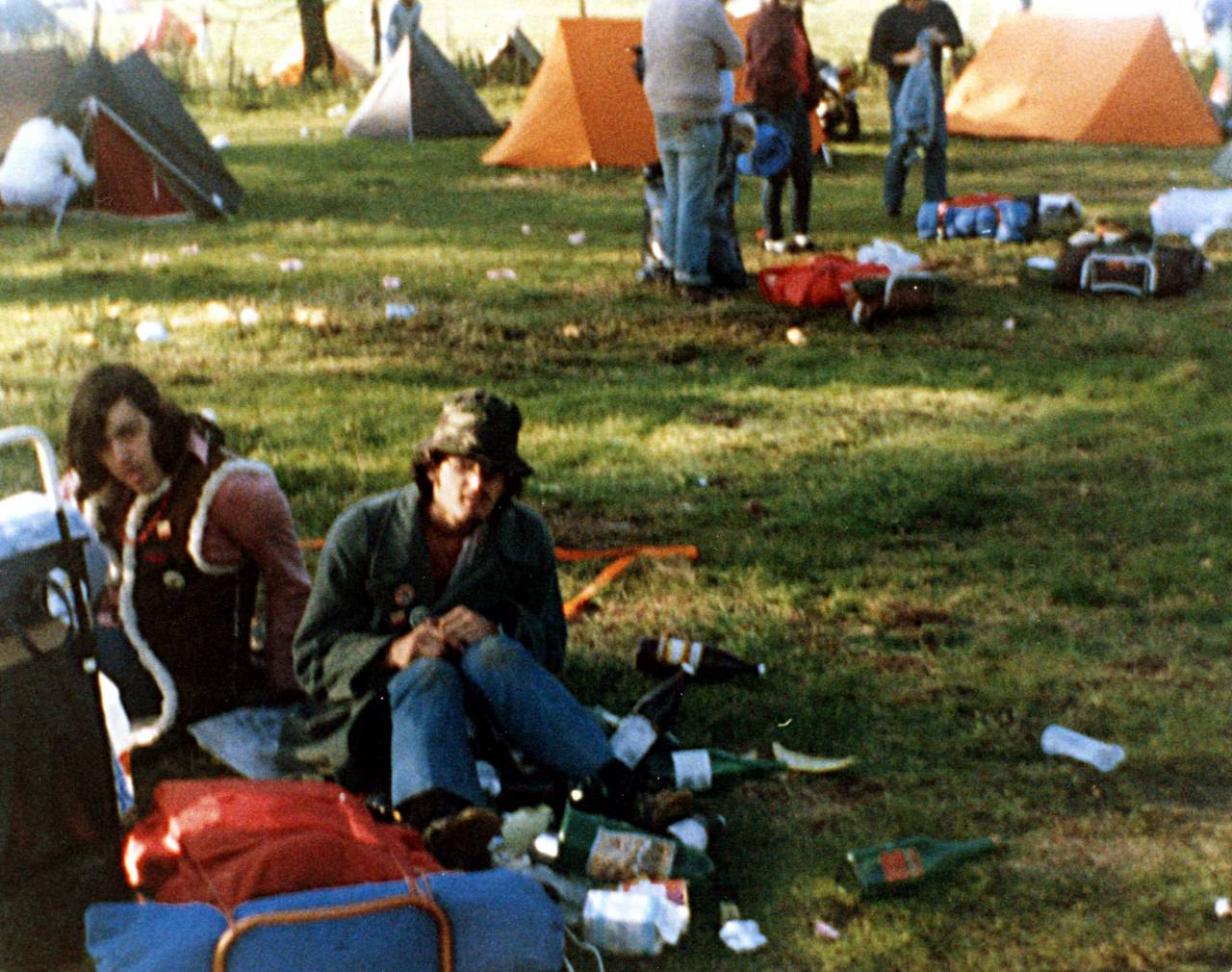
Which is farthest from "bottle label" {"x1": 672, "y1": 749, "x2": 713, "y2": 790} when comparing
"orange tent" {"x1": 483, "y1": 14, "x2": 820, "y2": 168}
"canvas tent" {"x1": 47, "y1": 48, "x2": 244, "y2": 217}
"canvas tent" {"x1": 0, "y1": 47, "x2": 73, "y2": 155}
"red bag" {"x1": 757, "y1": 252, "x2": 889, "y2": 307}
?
"orange tent" {"x1": 483, "y1": 14, "x2": 820, "y2": 168}

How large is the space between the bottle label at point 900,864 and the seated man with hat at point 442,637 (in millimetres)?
658

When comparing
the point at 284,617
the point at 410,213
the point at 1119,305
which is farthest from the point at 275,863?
the point at 410,213

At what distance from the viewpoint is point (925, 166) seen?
1246cm

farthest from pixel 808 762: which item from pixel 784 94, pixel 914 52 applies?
pixel 914 52

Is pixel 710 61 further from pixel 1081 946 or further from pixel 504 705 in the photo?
pixel 1081 946

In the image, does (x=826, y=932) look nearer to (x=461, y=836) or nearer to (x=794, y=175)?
(x=461, y=836)

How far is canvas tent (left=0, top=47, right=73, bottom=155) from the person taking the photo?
526 inches

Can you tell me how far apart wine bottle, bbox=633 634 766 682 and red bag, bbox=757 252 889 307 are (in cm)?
480

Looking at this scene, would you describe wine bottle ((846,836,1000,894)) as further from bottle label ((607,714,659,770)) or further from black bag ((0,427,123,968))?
black bag ((0,427,123,968))

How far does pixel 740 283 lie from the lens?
10.1m

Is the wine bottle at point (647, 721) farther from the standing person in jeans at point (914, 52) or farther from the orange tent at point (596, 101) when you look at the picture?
the orange tent at point (596, 101)

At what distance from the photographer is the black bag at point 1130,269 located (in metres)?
9.83

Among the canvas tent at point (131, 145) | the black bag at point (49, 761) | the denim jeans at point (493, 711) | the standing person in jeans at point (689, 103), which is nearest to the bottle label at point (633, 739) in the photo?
the denim jeans at point (493, 711)

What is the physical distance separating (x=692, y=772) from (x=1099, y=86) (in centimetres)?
1380
